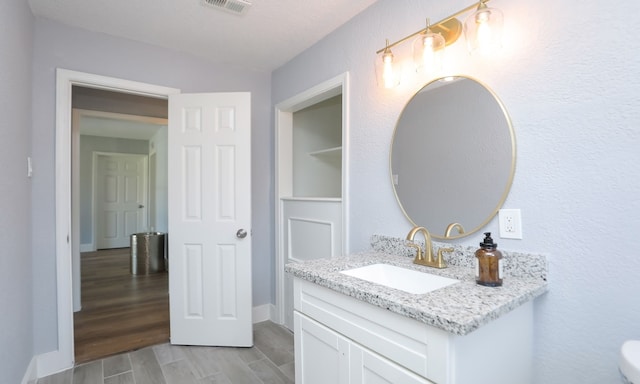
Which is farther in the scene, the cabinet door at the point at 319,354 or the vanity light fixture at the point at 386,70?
the vanity light fixture at the point at 386,70

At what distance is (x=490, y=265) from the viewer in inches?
45.5

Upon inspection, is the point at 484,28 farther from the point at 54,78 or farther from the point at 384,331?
the point at 54,78

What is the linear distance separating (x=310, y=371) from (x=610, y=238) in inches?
48.9

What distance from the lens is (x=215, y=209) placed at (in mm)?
2559

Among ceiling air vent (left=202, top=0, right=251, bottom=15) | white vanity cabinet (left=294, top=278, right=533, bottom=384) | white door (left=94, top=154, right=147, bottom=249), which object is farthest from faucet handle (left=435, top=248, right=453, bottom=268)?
white door (left=94, top=154, right=147, bottom=249)

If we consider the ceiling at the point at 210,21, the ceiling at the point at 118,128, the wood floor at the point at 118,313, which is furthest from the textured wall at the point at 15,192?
the ceiling at the point at 118,128

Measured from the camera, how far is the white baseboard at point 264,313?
2.99m

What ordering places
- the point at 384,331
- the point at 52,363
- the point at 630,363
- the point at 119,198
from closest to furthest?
the point at 630,363, the point at 384,331, the point at 52,363, the point at 119,198

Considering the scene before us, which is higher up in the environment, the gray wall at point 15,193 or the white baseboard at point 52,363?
the gray wall at point 15,193

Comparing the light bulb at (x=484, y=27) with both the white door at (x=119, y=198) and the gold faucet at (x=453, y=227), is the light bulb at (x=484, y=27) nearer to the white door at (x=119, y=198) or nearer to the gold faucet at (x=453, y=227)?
the gold faucet at (x=453, y=227)

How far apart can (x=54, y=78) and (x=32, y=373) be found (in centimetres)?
190

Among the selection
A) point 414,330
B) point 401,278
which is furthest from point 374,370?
point 401,278

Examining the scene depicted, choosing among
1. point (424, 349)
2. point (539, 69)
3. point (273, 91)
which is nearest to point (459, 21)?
point (539, 69)

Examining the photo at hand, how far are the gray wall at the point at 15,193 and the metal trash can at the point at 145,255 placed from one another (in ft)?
9.29
